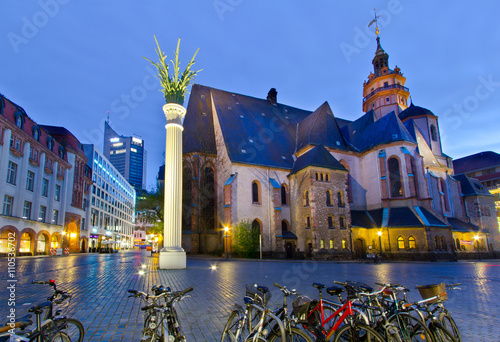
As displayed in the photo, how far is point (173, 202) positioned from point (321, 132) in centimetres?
2708

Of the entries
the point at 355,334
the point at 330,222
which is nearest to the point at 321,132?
the point at 330,222

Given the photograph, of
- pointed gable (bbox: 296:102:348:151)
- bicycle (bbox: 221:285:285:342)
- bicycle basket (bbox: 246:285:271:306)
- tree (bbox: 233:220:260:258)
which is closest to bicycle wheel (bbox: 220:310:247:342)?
bicycle (bbox: 221:285:285:342)

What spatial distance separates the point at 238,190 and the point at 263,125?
11818 mm

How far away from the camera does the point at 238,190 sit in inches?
1344

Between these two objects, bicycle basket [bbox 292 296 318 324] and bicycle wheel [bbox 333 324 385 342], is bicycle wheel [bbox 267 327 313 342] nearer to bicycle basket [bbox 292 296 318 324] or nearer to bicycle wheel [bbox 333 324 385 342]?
bicycle basket [bbox 292 296 318 324]

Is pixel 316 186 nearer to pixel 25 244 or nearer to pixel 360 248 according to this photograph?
pixel 360 248

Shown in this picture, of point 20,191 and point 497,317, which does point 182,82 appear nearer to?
point 497,317

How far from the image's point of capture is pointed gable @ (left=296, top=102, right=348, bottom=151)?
39.1m

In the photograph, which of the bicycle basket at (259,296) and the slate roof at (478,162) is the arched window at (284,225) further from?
the slate roof at (478,162)

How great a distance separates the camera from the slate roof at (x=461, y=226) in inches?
1453

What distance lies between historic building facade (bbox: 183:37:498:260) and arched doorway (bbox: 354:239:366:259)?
119 millimetres

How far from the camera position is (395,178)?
37.4 metres

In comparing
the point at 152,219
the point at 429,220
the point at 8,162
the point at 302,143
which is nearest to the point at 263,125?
the point at 302,143

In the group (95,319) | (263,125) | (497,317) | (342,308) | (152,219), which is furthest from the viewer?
(263,125)
